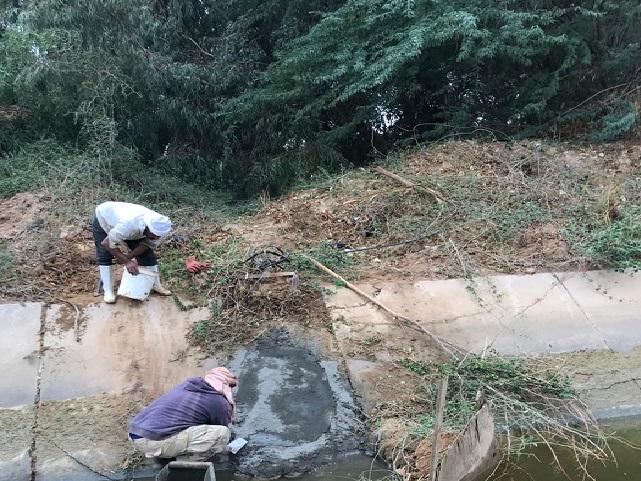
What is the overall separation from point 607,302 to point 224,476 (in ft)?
14.2

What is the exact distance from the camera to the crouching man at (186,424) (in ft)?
14.5

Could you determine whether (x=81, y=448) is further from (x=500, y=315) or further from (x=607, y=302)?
(x=607, y=302)

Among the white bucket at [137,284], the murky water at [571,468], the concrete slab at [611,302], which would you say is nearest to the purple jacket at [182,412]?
the white bucket at [137,284]

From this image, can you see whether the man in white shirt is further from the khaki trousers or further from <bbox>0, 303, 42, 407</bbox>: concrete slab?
the khaki trousers

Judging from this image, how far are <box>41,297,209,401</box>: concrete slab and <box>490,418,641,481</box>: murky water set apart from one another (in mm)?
2868

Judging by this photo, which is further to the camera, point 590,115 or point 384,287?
point 590,115

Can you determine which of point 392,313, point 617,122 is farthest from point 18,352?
point 617,122

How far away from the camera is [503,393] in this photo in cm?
519

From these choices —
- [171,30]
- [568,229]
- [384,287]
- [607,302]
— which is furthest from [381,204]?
[171,30]

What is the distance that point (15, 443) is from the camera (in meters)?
4.83

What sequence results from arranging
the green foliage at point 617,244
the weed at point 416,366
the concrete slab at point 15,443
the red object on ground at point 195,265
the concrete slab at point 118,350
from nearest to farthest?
the concrete slab at point 15,443, the concrete slab at point 118,350, the weed at point 416,366, the red object on ground at point 195,265, the green foliage at point 617,244

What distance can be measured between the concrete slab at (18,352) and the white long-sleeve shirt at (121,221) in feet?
3.81

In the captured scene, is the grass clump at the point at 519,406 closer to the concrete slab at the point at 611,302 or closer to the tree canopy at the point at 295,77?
the concrete slab at the point at 611,302

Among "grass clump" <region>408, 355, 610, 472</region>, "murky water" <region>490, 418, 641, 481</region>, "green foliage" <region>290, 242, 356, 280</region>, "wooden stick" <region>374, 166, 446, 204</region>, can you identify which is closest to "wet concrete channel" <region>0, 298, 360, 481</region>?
"grass clump" <region>408, 355, 610, 472</region>
